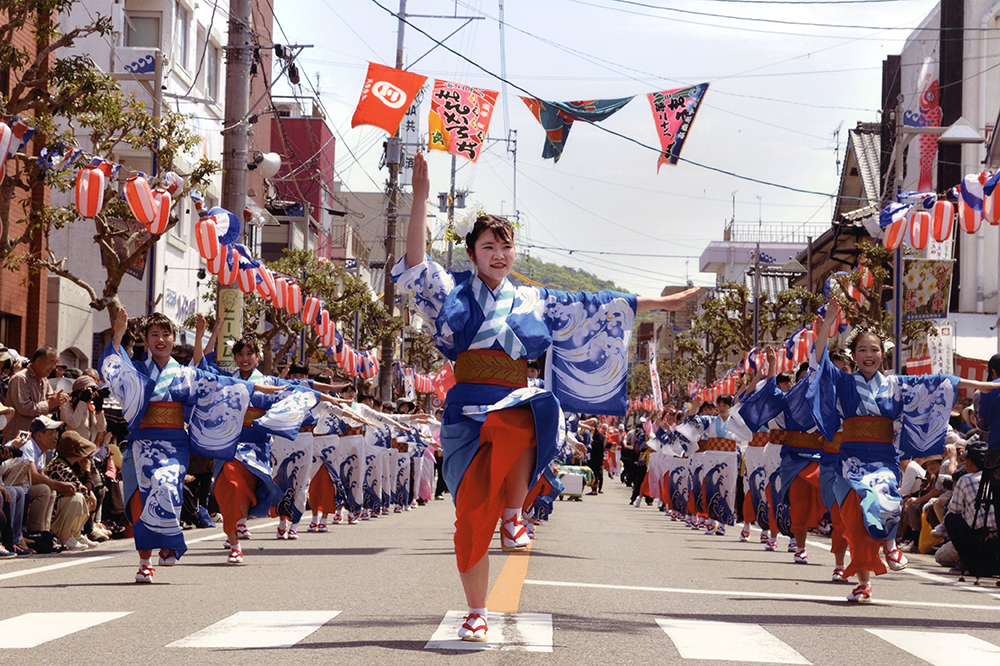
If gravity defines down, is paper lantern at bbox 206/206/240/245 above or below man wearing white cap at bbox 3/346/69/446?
above

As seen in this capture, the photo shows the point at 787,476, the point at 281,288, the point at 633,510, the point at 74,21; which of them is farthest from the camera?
the point at 74,21

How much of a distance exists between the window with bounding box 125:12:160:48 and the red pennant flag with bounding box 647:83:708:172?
18928 mm

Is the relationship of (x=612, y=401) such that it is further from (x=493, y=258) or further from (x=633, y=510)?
(x=633, y=510)

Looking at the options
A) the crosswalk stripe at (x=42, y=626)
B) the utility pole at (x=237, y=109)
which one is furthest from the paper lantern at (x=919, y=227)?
the crosswalk stripe at (x=42, y=626)

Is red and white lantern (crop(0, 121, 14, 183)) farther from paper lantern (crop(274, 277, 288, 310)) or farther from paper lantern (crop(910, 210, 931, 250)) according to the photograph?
paper lantern (crop(274, 277, 288, 310))

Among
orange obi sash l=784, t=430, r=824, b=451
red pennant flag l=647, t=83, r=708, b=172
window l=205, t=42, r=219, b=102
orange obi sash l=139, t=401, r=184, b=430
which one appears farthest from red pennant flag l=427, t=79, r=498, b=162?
window l=205, t=42, r=219, b=102

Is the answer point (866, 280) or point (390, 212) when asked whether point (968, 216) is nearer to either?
point (866, 280)

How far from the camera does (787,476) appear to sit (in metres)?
13.0

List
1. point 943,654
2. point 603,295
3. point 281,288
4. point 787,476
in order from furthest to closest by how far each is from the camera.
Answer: point 281,288 < point 787,476 < point 603,295 < point 943,654

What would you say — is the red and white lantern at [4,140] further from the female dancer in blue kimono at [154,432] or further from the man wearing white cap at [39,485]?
the man wearing white cap at [39,485]

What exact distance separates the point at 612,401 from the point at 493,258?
1.51 meters

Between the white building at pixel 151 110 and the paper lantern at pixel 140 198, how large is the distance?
14327 millimetres

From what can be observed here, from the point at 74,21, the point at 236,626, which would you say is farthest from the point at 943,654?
the point at 74,21

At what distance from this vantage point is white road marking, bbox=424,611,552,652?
5965 millimetres
